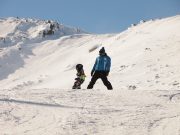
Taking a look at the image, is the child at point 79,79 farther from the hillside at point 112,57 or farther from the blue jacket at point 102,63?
the hillside at point 112,57

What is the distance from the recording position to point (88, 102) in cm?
1175

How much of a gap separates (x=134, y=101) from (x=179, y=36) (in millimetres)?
21687

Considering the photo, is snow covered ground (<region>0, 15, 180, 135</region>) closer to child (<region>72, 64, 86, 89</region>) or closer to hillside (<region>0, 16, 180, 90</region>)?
hillside (<region>0, 16, 180, 90</region>)

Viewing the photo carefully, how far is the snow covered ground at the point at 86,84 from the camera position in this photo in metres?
9.46

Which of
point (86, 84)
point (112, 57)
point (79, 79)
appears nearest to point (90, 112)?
point (79, 79)

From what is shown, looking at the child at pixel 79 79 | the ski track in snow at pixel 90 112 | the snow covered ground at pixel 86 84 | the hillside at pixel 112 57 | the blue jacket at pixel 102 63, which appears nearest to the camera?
the ski track in snow at pixel 90 112

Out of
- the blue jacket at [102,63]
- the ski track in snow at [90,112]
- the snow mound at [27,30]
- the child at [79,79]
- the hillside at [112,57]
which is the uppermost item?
the snow mound at [27,30]

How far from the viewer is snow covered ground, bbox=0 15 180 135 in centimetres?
946

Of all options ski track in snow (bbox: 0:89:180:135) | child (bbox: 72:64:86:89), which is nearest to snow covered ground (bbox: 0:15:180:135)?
ski track in snow (bbox: 0:89:180:135)

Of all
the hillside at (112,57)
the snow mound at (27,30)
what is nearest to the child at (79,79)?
the hillside at (112,57)

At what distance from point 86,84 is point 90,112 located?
15.5m

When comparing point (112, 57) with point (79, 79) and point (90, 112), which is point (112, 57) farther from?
point (90, 112)

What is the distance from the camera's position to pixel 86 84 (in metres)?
26.0

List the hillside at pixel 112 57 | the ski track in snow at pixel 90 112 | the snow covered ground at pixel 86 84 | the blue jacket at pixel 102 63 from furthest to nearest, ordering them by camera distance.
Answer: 1. the hillside at pixel 112 57
2. the blue jacket at pixel 102 63
3. the snow covered ground at pixel 86 84
4. the ski track in snow at pixel 90 112
